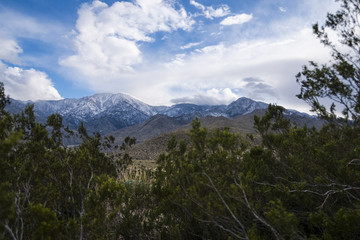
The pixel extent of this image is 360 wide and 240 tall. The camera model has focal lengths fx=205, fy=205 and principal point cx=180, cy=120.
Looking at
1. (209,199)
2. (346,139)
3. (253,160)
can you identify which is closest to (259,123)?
(253,160)

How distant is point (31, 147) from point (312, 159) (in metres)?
5.71

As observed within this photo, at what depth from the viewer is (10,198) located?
84.4 inches

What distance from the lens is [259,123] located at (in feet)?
18.5

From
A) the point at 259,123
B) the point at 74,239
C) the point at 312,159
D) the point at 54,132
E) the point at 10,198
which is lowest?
the point at 74,239

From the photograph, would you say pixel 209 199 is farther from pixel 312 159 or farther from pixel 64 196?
pixel 64 196

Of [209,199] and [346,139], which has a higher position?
[346,139]

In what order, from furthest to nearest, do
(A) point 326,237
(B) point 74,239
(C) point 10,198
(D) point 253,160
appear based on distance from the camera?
1. (D) point 253,160
2. (B) point 74,239
3. (A) point 326,237
4. (C) point 10,198

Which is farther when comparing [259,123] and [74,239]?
[259,123]

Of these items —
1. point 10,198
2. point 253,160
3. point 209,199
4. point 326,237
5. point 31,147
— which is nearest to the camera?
point 10,198

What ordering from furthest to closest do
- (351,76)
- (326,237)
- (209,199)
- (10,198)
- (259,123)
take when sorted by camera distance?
(259,123) < (351,76) < (209,199) < (326,237) < (10,198)

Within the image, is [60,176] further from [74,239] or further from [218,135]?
[218,135]

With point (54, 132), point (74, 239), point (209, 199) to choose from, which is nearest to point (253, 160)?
point (209, 199)

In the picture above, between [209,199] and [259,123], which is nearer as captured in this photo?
[209,199]

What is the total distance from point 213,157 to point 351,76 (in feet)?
12.8
